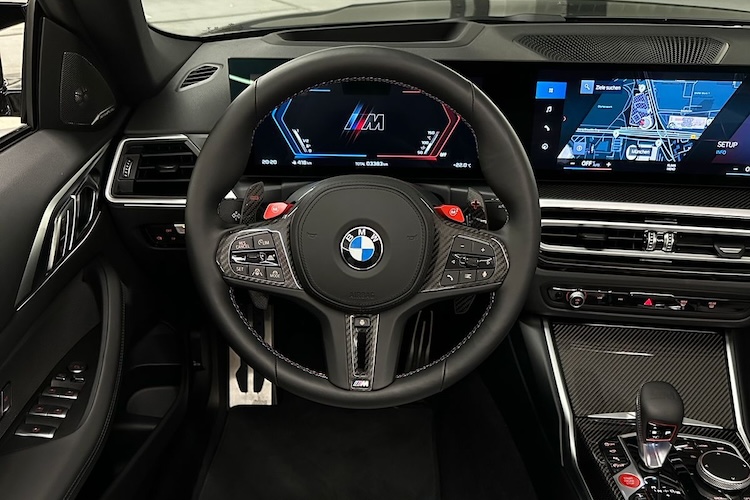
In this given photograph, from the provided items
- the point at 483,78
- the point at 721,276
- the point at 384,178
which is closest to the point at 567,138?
the point at 483,78

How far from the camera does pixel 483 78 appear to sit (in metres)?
1.57


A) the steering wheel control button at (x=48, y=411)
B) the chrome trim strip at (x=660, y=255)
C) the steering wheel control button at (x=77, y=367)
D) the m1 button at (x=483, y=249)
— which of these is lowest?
the steering wheel control button at (x=48, y=411)

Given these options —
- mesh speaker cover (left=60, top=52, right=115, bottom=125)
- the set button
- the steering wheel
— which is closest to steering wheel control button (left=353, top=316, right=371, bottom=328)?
the steering wheel

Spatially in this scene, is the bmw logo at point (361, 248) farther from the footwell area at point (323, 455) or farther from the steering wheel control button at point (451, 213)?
the footwell area at point (323, 455)

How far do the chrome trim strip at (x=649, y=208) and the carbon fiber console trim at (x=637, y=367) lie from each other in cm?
36

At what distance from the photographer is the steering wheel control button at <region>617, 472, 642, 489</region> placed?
56.0 inches

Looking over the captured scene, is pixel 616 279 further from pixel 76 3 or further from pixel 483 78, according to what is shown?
pixel 76 3

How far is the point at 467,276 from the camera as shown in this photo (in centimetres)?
118

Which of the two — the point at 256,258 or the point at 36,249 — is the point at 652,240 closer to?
the point at 256,258

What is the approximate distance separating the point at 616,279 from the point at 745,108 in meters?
0.48

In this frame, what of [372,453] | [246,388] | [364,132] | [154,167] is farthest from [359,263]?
[246,388]

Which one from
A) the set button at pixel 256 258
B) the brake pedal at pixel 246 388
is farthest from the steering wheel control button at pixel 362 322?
the brake pedal at pixel 246 388

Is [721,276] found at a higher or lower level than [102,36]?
lower

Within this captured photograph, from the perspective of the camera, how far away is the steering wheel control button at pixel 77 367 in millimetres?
1433
